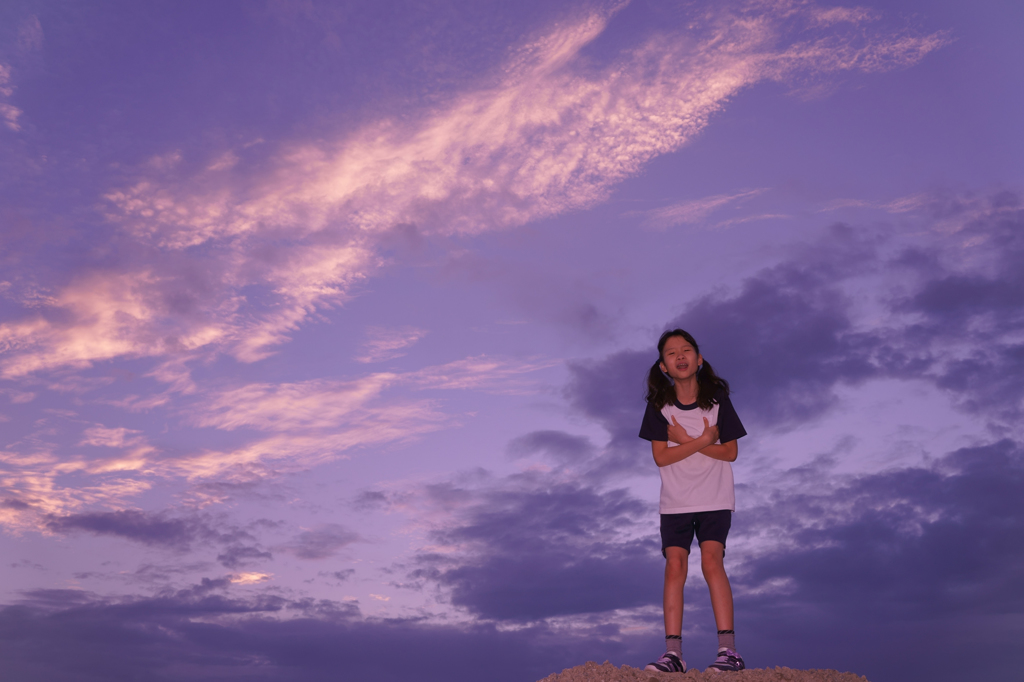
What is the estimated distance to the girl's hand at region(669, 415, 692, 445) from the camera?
440 inches

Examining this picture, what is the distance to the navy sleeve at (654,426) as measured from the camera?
1151 cm

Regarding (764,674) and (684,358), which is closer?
(764,674)

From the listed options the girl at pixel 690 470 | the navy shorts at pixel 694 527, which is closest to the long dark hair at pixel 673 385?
the girl at pixel 690 470

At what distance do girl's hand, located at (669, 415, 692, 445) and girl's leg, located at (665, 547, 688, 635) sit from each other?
1453mm

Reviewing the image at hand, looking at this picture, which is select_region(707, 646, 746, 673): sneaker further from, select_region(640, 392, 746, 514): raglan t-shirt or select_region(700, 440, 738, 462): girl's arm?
select_region(700, 440, 738, 462): girl's arm

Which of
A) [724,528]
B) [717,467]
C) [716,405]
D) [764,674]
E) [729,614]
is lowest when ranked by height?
[764,674]

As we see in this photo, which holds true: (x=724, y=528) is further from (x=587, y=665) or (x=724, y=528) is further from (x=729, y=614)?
(x=587, y=665)

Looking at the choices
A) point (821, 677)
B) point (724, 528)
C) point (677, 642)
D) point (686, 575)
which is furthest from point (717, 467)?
point (821, 677)

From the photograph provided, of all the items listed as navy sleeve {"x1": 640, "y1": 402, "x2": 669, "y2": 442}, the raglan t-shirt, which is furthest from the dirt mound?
navy sleeve {"x1": 640, "y1": 402, "x2": 669, "y2": 442}

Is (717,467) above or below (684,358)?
below

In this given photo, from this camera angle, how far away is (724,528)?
1096 cm

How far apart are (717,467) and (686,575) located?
59.4 inches

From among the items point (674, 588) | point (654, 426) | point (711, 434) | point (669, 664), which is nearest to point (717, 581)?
point (674, 588)

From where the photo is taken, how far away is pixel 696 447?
1097 centimetres
